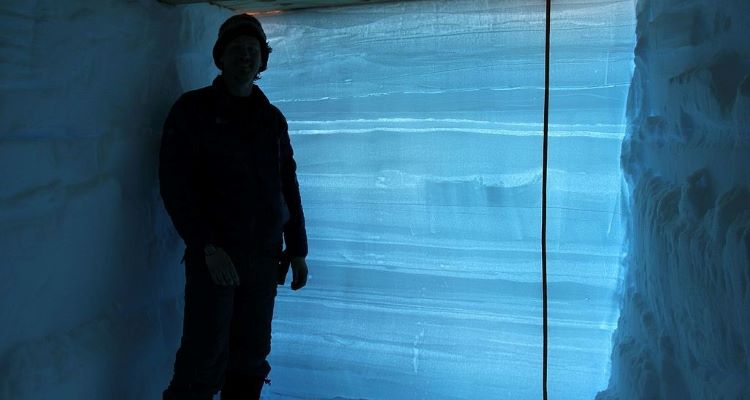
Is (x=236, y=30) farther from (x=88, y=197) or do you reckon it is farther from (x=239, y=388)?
(x=239, y=388)

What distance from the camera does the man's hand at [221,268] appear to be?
178 cm

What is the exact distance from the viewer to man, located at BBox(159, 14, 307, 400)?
179cm

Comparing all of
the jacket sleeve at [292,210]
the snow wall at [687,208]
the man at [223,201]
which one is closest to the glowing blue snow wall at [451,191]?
the snow wall at [687,208]

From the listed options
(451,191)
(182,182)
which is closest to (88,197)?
(182,182)

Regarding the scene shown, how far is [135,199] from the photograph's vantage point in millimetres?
1881

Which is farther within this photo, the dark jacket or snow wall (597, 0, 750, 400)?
the dark jacket

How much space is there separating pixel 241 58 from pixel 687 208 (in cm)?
128

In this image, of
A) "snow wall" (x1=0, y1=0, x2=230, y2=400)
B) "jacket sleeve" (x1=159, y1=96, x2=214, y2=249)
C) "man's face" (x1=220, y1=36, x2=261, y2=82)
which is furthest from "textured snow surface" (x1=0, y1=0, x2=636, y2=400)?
A: "man's face" (x1=220, y1=36, x2=261, y2=82)

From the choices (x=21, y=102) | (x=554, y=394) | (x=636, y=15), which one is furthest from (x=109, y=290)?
(x=636, y=15)

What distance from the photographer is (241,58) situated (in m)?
1.85

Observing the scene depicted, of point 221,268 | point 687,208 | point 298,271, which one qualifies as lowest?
point 298,271

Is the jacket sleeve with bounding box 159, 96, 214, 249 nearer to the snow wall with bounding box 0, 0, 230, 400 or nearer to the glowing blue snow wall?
the snow wall with bounding box 0, 0, 230, 400

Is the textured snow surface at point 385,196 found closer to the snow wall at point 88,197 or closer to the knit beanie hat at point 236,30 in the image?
the snow wall at point 88,197

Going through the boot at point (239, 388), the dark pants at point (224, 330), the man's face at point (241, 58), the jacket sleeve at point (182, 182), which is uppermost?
the man's face at point (241, 58)
